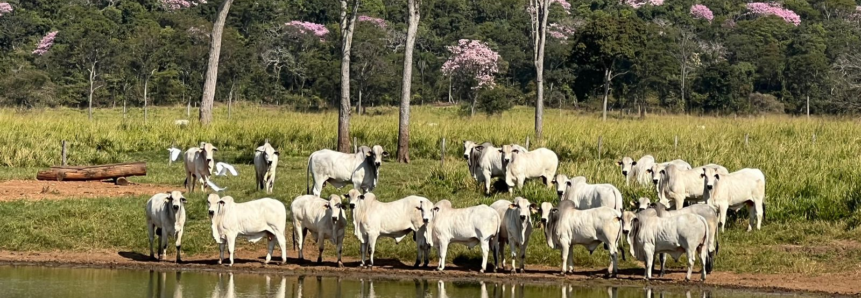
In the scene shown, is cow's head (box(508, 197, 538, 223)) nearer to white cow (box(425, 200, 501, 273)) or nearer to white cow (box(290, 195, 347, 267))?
white cow (box(425, 200, 501, 273))

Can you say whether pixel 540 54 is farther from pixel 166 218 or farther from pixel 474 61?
pixel 474 61

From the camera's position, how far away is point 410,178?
1124 inches

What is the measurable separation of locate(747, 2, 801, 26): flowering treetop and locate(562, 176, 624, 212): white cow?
79.6 meters

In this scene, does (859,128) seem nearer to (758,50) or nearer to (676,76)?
(676,76)

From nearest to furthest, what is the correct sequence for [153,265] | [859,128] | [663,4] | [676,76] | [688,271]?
[688,271] < [153,265] < [859,128] < [676,76] < [663,4]

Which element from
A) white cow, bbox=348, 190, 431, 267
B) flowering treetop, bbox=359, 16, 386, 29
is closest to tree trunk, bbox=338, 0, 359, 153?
white cow, bbox=348, 190, 431, 267

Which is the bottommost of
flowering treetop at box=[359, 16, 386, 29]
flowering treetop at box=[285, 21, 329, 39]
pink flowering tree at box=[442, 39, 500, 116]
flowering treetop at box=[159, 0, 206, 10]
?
pink flowering tree at box=[442, 39, 500, 116]

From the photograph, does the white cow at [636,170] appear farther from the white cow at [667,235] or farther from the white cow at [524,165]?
the white cow at [667,235]

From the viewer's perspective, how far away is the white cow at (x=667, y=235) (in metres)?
17.4

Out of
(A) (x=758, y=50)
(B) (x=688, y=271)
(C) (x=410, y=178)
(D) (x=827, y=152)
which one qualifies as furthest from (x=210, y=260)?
(A) (x=758, y=50)

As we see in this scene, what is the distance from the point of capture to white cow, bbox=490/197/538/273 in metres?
18.0

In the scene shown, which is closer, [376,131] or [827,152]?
[827,152]

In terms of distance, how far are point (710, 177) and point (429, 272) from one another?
5139 millimetres

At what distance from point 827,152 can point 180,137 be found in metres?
16.8
